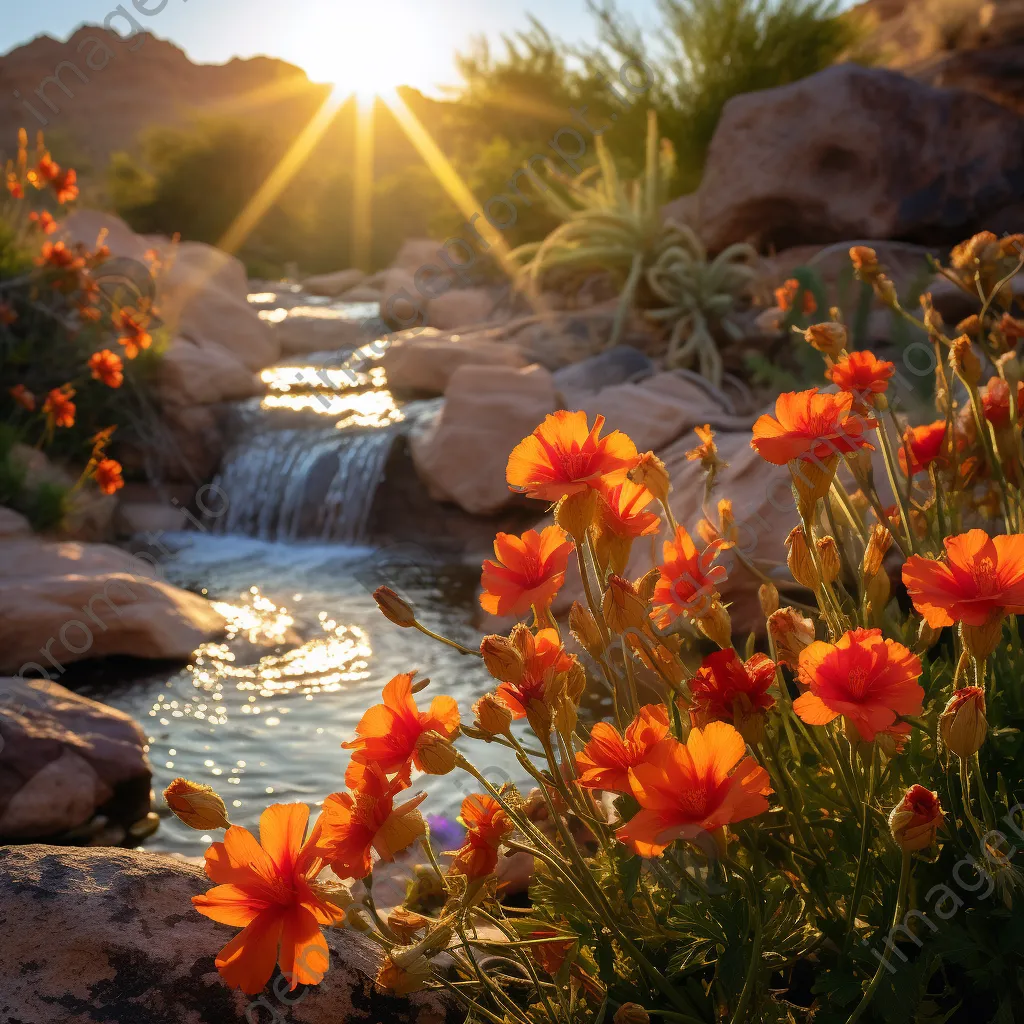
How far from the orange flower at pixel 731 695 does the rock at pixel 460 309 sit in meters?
9.10

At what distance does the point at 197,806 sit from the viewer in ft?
3.53

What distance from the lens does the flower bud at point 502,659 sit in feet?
3.39

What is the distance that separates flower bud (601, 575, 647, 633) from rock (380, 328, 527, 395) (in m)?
6.08

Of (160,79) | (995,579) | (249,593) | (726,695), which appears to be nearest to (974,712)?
(995,579)

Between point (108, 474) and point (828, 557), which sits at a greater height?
point (828, 557)

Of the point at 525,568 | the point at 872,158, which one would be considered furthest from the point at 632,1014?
the point at 872,158

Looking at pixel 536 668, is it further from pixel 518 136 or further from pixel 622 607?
pixel 518 136

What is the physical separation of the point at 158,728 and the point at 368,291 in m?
12.2

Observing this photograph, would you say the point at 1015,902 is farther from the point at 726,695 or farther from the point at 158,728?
the point at 158,728

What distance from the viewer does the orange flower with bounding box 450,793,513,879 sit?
119 cm

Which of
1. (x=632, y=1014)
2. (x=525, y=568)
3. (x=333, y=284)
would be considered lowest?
(x=632, y=1014)

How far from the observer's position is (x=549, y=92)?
12594mm

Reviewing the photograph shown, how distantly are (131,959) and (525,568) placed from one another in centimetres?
77

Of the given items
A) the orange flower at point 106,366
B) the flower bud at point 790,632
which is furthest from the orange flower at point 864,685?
the orange flower at point 106,366
